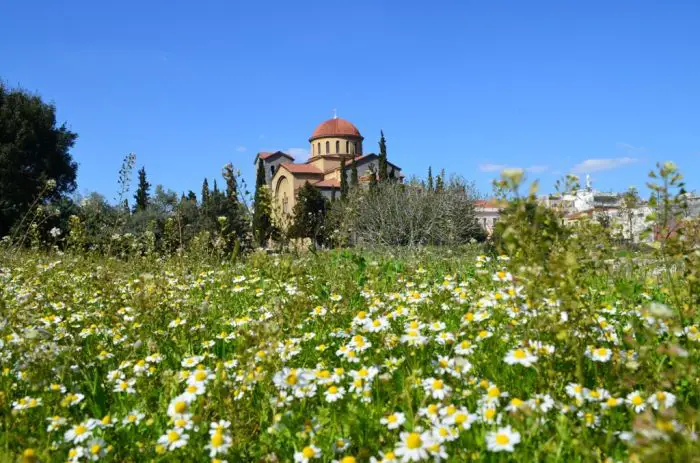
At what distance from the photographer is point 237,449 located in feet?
7.20

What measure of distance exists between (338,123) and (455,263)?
6523 cm

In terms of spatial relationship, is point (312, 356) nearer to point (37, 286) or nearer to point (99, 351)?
point (99, 351)

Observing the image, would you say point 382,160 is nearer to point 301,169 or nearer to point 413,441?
point 301,169

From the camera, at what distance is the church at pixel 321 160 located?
2559 inches

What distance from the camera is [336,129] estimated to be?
229 ft

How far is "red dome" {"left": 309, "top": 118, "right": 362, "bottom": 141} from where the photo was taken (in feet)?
228

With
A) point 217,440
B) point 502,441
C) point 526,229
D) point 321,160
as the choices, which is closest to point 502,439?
point 502,441

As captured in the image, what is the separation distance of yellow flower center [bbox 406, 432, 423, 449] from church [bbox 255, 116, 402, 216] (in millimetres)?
61334

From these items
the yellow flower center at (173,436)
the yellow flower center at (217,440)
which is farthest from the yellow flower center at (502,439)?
the yellow flower center at (173,436)

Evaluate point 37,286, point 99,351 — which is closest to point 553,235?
point 99,351

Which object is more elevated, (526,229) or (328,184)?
(328,184)

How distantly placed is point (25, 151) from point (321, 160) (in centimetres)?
A: 4360

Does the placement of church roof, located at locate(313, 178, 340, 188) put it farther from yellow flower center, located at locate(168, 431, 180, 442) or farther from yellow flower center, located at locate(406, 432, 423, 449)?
yellow flower center, located at locate(406, 432, 423, 449)

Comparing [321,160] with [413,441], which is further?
[321,160]
